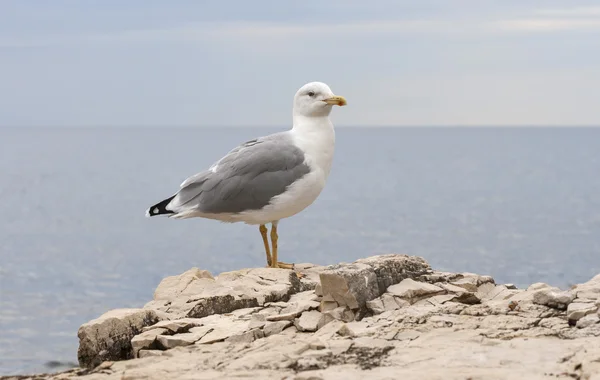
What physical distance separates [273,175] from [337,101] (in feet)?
3.63

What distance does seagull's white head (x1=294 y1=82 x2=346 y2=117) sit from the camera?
11320mm

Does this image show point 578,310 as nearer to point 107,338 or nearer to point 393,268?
point 393,268

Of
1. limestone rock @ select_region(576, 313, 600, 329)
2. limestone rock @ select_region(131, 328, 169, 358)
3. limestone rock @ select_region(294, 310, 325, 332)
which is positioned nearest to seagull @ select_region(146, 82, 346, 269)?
limestone rock @ select_region(294, 310, 325, 332)

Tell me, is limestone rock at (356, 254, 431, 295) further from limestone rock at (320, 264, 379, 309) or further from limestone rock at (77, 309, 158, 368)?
limestone rock at (77, 309, 158, 368)

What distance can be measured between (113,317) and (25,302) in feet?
59.1

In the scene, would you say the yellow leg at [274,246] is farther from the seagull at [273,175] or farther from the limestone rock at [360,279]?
the limestone rock at [360,279]

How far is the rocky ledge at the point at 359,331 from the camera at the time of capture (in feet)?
22.6

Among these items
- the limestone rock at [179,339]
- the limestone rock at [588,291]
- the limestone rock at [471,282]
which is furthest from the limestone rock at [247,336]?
the limestone rock at [588,291]

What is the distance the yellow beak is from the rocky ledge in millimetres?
2383

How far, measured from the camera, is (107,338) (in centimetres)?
829

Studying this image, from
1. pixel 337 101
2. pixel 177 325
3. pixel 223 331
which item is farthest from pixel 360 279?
pixel 337 101

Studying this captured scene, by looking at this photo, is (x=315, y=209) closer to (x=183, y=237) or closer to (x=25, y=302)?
(x=183, y=237)

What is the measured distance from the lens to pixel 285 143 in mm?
11180

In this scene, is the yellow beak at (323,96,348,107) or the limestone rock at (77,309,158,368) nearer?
the limestone rock at (77,309,158,368)
